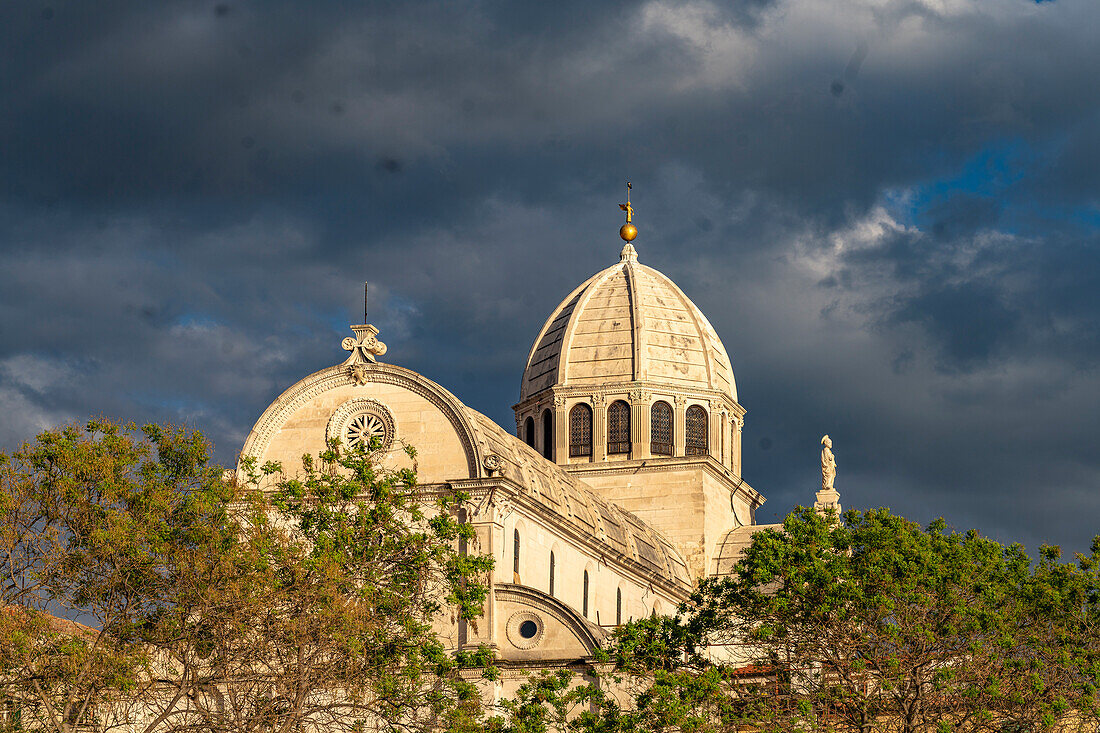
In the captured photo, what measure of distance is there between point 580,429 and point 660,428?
3603 millimetres

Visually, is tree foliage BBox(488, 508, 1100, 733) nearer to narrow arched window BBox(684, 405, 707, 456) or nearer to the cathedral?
the cathedral

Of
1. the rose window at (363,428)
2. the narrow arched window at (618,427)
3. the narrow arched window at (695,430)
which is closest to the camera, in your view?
the rose window at (363,428)

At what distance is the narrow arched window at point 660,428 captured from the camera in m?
80.2

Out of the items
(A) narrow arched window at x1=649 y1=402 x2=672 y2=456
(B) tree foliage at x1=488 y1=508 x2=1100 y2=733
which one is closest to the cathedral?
(A) narrow arched window at x1=649 y1=402 x2=672 y2=456

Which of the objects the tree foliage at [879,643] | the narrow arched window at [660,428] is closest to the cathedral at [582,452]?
the narrow arched window at [660,428]

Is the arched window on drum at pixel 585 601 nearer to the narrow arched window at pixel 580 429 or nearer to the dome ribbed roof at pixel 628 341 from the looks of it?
the narrow arched window at pixel 580 429

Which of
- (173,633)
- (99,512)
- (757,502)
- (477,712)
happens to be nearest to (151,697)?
(173,633)

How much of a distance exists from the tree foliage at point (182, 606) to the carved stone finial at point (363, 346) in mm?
14199

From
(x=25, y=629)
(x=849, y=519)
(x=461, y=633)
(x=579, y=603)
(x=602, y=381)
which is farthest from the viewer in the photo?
(x=602, y=381)

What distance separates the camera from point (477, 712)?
48.5m

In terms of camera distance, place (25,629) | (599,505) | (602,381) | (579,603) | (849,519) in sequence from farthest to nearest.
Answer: (602,381) < (599,505) < (579,603) < (849,519) < (25,629)

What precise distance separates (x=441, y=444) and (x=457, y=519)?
2862 millimetres

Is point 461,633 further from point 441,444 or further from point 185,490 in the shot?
point 185,490

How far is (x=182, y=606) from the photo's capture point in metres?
45.6
